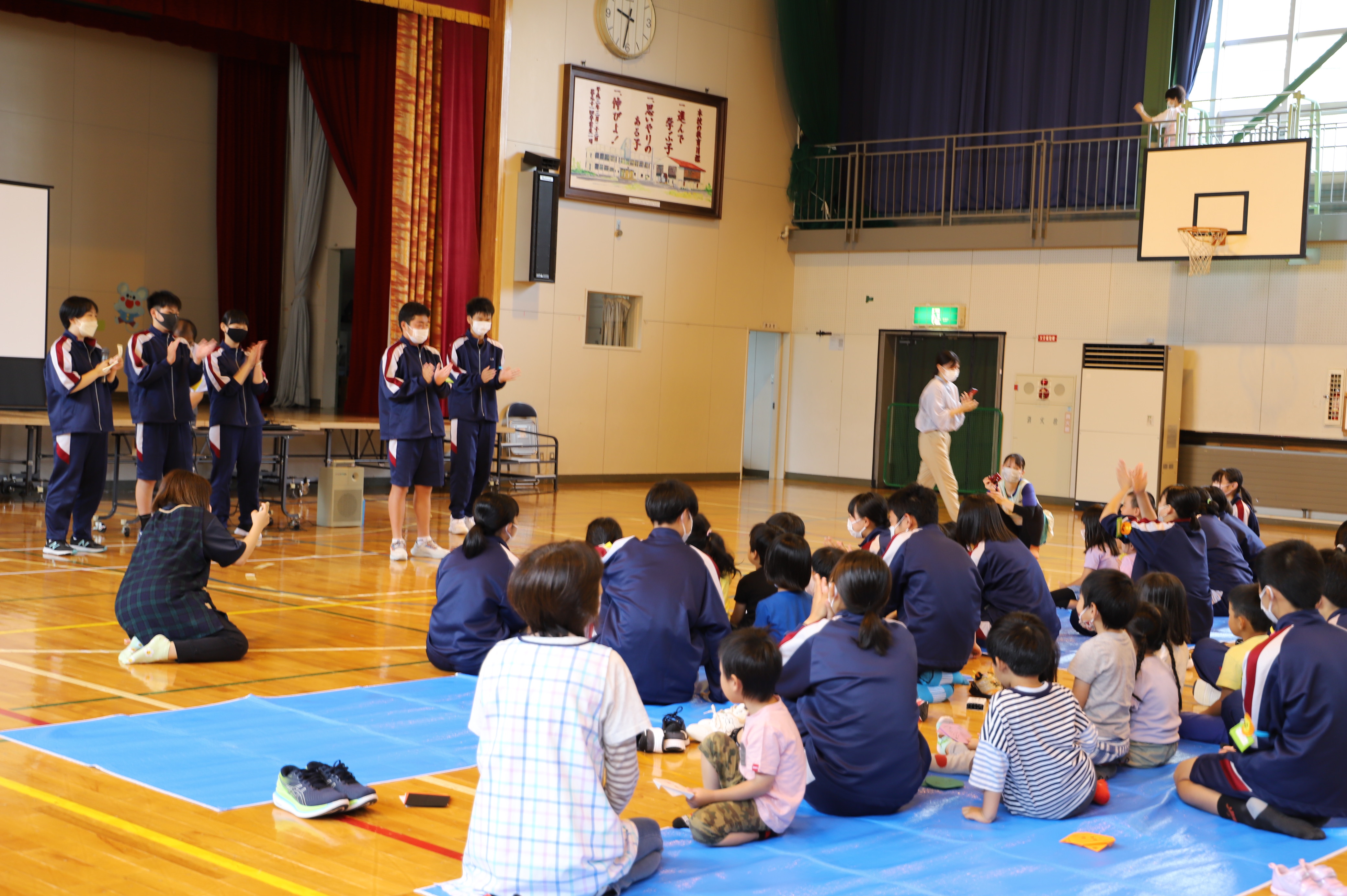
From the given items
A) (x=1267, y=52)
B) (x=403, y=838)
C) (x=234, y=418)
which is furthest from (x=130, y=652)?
(x=1267, y=52)

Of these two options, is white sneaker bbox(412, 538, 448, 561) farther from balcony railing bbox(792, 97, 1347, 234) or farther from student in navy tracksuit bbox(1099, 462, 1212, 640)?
balcony railing bbox(792, 97, 1347, 234)

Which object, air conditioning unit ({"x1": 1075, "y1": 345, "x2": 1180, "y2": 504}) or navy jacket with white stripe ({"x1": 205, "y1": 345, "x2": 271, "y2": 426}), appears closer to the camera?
navy jacket with white stripe ({"x1": 205, "y1": 345, "x2": 271, "y2": 426})

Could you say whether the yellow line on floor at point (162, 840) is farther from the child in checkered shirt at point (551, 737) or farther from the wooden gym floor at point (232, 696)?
the child in checkered shirt at point (551, 737)

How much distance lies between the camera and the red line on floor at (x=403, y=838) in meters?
3.13

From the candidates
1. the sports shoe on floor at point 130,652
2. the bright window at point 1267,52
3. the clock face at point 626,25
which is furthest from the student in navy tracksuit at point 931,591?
the bright window at point 1267,52

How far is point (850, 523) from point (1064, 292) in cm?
925

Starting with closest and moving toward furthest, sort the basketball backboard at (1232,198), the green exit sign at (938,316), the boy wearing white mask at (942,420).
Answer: the boy wearing white mask at (942,420)
the basketball backboard at (1232,198)
the green exit sign at (938,316)

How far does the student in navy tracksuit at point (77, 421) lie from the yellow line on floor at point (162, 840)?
4.33 meters

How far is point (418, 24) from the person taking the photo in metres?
12.2

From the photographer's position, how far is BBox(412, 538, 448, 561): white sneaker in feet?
26.6

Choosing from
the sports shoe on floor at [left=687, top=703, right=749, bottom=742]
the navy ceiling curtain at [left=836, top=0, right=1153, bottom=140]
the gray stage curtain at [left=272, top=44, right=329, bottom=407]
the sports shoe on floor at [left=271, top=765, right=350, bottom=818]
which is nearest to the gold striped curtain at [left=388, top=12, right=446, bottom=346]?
the gray stage curtain at [left=272, top=44, right=329, bottom=407]

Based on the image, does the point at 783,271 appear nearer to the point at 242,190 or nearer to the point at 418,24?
the point at 418,24

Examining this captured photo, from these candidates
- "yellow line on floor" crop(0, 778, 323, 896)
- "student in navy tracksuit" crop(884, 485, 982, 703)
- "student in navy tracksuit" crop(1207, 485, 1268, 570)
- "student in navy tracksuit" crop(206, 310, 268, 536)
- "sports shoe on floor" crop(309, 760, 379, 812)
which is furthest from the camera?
"student in navy tracksuit" crop(206, 310, 268, 536)

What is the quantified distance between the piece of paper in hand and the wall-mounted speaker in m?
9.53
